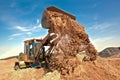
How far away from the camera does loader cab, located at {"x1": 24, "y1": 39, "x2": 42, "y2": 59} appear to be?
39.7 feet

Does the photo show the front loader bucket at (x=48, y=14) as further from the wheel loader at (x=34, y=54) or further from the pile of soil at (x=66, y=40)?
the wheel loader at (x=34, y=54)

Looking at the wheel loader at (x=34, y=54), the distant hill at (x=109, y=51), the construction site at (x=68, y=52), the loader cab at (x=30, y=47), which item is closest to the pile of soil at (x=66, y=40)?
the construction site at (x=68, y=52)

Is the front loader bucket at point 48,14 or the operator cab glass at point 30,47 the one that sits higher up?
the front loader bucket at point 48,14

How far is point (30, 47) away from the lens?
40.9ft

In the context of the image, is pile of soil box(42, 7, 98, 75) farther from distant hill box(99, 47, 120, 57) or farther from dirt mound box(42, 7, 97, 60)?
distant hill box(99, 47, 120, 57)

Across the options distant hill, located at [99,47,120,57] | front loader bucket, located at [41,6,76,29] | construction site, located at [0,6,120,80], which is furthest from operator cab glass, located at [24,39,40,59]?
distant hill, located at [99,47,120,57]

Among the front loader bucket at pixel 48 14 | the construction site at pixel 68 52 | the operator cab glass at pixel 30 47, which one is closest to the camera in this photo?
the construction site at pixel 68 52

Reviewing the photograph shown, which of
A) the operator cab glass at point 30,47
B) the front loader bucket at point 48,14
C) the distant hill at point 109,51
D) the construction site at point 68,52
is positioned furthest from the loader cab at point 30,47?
the distant hill at point 109,51

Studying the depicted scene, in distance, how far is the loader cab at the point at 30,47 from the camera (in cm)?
1210

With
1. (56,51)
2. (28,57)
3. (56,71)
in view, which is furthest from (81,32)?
(28,57)

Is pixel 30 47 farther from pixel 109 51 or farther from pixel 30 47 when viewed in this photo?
pixel 109 51

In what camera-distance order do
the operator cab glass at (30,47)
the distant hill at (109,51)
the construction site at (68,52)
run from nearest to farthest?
the construction site at (68,52)
the operator cab glass at (30,47)
the distant hill at (109,51)

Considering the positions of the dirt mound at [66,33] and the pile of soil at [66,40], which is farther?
the dirt mound at [66,33]

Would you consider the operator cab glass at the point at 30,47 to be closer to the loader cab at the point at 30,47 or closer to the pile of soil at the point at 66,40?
the loader cab at the point at 30,47
